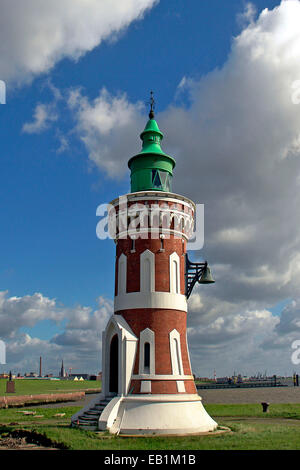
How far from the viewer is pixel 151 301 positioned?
2231 cm

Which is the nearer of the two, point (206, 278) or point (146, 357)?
point (146, 357)

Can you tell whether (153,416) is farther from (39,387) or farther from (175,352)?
(39,387)

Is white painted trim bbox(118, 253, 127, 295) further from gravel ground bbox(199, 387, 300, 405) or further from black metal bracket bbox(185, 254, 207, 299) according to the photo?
gravel ground bbox(199, 387, 300, 405)

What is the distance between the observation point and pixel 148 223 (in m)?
23.4

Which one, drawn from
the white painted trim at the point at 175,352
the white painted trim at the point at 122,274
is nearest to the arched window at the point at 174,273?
the white painted trim at the point at 175,352

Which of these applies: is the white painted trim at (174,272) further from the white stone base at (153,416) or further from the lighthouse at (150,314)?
the white stone base at (153,416)

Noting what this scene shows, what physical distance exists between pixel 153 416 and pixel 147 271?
7080mm

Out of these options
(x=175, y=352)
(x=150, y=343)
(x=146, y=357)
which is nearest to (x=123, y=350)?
(x=146, y=357)

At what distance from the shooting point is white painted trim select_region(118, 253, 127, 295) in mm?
23375

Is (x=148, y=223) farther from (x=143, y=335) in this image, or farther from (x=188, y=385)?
(x=188, y=385)
